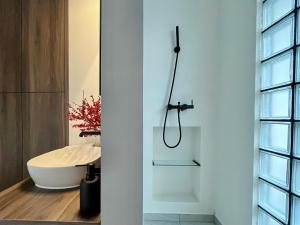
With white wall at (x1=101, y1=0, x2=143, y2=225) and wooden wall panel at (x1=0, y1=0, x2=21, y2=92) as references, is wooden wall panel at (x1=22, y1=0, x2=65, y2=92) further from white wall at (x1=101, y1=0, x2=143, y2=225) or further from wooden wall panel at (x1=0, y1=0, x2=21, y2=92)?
white wall at (x1=101, y1=0, x2=143, y2=225)

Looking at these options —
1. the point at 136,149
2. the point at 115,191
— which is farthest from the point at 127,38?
the point at 115,191

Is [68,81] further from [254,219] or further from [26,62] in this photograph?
[254,219]

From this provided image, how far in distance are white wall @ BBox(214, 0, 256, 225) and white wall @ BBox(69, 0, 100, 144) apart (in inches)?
50.7

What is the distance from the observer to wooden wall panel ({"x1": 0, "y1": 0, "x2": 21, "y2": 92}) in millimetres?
1757

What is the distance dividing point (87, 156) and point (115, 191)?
1.57 feet

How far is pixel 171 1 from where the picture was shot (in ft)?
9.03

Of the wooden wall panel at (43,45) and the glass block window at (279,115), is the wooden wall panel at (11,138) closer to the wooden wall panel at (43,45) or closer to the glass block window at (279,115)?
the wooden wall panel at (43,45)

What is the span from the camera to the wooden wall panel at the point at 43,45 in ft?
5.73

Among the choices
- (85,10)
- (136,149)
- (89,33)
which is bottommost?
(136,149)

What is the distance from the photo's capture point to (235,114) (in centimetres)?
226

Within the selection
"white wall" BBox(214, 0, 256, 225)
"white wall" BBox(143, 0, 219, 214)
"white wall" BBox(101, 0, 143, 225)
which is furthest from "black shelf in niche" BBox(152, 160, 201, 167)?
"white wall" BBox(101, 0, 143, 225)

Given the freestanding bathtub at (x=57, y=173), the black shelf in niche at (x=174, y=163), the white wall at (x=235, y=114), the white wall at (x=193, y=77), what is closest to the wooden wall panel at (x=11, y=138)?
the freestanding bathtub at (x=57, y=173)

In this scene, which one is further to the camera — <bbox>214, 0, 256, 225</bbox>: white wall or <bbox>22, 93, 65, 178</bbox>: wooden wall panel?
<bbox>214, 0, 256, 225</bbox>: white wall

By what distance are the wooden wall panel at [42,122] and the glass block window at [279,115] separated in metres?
1.58
